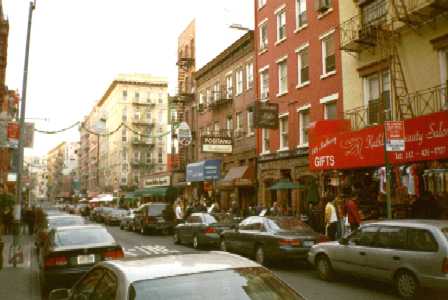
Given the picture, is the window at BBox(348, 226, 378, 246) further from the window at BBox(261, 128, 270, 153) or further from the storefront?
the window at BBox(261, 128, 270, 153)

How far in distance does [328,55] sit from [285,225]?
12438mm

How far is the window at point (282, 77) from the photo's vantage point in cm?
2891

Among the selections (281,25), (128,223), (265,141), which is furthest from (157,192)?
(281,25)

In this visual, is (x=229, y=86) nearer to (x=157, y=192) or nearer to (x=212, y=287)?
(x=157, y=192)

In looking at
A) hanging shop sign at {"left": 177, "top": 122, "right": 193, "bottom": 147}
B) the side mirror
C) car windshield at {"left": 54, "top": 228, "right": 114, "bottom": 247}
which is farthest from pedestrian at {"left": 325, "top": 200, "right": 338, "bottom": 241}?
hanging shop sign at {"left": 177, "top": 122, "right": 193, "bottom": 147}

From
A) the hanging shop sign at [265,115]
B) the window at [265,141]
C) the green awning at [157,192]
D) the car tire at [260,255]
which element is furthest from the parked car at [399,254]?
the green awning at [157,192]

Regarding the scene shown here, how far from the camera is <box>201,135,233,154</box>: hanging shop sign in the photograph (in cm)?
3164

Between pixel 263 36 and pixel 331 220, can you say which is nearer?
pixel 331 220

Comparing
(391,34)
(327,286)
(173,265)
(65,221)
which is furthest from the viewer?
(391,34)

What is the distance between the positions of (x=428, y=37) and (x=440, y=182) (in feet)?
18.1

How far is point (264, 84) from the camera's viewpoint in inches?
1240

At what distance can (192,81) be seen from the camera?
44125 mm

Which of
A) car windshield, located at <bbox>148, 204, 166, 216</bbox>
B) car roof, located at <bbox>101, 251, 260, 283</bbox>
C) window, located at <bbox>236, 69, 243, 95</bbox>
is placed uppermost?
window, located at <bbox>236, 69, 243, 95</bbox>

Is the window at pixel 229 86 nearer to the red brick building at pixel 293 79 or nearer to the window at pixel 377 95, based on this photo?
the red brick building at pixel 293 79
